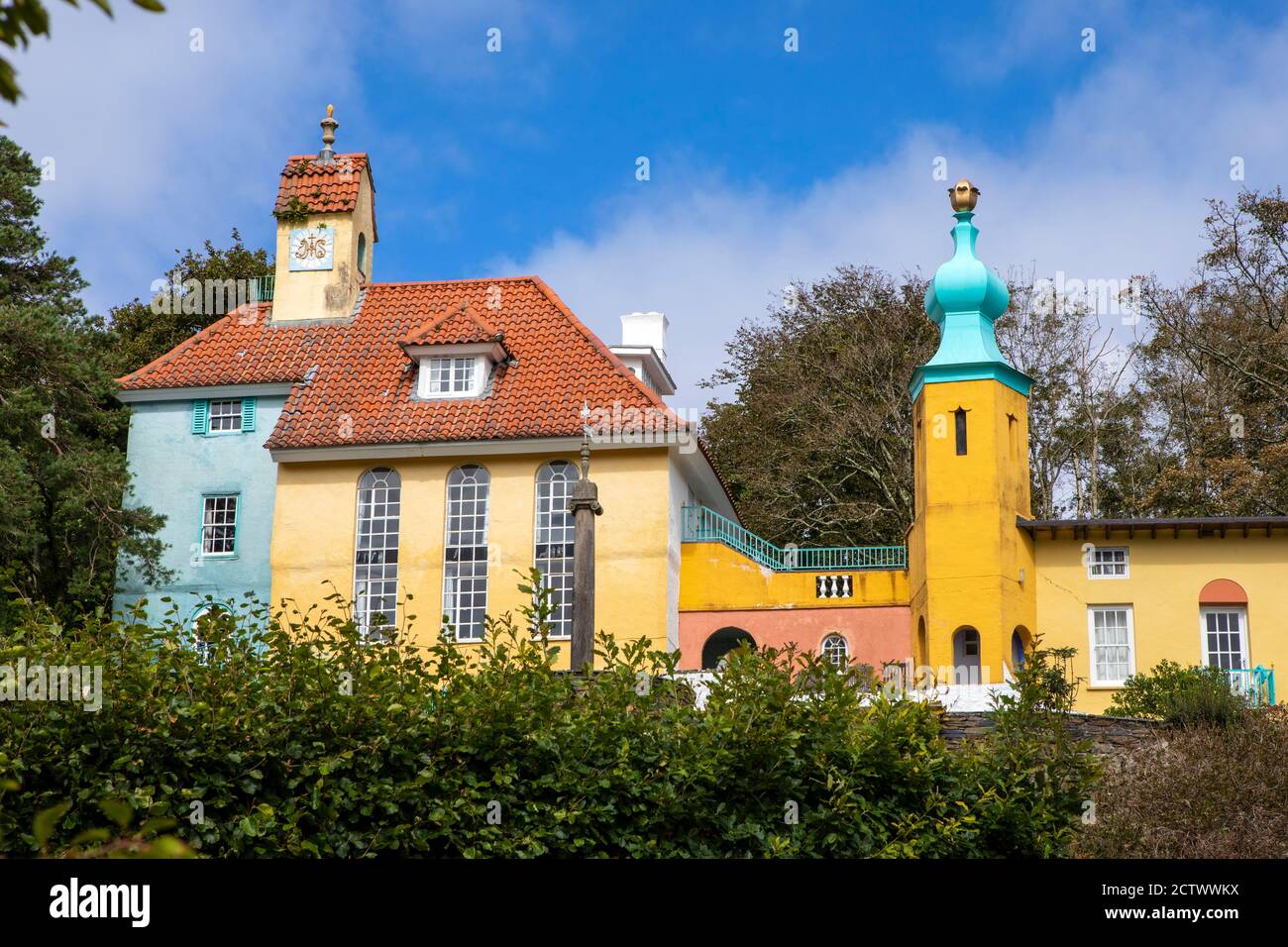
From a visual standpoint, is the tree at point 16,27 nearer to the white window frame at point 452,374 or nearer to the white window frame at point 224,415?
the white window frame at point 452,374

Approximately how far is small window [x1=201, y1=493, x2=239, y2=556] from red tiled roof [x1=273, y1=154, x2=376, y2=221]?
6675mm

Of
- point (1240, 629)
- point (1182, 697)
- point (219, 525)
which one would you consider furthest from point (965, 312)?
point (219, 525)

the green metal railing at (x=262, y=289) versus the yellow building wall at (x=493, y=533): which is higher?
the green metal railing at (x=262, y=289)

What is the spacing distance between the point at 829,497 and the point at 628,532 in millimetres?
11223

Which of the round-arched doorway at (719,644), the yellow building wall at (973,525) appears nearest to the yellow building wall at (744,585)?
the round-arched doorway at (719,644)

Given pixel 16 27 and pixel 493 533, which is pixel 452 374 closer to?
pixel 493 533

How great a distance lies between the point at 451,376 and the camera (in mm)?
33219

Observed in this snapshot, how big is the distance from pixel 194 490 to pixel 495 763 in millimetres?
20689

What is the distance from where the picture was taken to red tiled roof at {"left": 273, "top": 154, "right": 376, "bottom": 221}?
35594 mm

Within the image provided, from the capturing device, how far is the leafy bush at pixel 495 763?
13.5 m

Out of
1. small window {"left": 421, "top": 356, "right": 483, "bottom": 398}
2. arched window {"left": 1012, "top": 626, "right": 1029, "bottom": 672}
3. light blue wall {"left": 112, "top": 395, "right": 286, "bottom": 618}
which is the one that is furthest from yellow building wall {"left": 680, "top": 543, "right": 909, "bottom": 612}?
light blue wall {"left": 112, "top": 395, "right": 286, "bottom": 618}

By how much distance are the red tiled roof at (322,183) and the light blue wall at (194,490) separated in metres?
4.68
